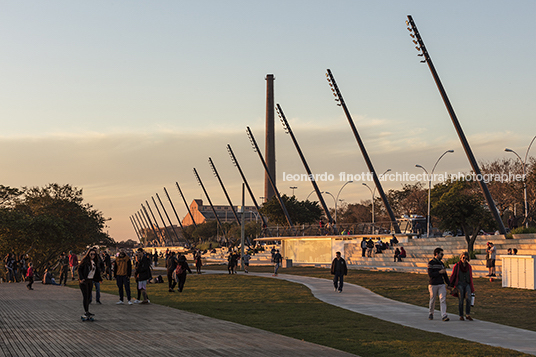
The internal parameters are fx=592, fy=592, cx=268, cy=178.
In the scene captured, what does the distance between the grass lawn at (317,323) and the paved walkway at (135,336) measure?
0.80 m

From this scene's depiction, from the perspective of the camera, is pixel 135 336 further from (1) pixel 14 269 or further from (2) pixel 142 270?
(1) pixel 14 269

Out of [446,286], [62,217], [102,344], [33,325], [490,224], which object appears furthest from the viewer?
[62,217]

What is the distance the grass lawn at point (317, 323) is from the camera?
33.8ft

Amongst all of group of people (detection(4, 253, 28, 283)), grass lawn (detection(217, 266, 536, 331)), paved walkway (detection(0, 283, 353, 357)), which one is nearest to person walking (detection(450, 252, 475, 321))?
grass lawn (detection(217, 266, 536, 331))

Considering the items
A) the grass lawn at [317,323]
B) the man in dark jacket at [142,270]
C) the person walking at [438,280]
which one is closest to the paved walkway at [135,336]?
the grass lawn at [317,323]

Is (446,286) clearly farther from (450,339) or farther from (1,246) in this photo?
(1,246)

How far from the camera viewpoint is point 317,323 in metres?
14.0

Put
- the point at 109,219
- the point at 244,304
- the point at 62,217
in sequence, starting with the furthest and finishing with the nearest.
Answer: the point at 109,219 < the point at 62,217 < the point at 244,304

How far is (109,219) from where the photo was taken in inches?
2479

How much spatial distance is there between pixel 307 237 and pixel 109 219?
21193 millimetres

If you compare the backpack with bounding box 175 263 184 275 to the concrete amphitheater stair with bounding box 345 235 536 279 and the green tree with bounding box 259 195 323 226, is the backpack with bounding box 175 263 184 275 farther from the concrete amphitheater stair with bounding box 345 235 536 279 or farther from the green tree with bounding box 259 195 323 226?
the green tree with bounding box 259 195 323 226

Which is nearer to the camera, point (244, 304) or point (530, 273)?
point (244, 304)

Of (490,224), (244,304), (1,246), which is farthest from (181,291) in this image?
(1,246)

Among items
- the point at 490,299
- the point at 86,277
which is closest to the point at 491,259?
the point at 490,299
